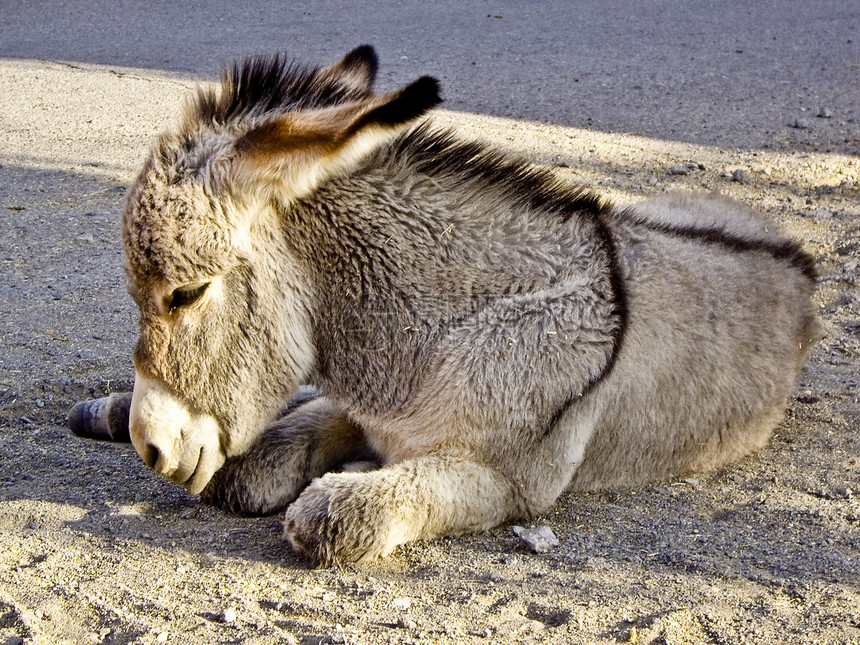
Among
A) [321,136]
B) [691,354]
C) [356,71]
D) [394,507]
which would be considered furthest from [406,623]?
[356,71]

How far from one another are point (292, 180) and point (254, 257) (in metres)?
0.29

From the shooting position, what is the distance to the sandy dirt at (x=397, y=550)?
106 inches

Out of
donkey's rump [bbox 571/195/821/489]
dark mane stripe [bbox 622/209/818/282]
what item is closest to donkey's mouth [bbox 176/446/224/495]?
donkey's rump [bbox 571/195/821/489]

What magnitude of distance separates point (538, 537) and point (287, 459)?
100 centimetres

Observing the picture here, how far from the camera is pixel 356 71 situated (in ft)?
12.1

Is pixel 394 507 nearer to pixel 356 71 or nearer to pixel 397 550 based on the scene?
pixel 397 550

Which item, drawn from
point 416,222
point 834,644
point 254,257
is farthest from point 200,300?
point 834,644

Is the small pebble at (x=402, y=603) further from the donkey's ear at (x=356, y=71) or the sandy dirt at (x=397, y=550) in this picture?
the donkey's ear at (x=356, y=71)

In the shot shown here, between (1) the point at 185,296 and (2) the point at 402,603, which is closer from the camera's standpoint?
(2) the point at 402,603

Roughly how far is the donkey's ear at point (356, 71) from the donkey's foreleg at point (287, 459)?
1.25 m

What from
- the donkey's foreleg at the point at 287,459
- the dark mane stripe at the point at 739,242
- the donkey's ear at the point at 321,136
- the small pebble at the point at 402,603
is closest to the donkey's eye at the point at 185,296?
the donkey's ear at the point at 321,136

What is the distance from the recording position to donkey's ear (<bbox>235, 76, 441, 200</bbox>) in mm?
2762

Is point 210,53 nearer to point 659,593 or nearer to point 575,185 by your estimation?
point 575,185

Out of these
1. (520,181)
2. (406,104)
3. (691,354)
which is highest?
(406,104)
